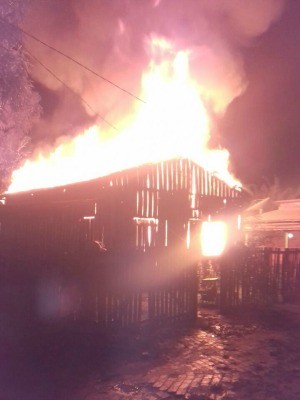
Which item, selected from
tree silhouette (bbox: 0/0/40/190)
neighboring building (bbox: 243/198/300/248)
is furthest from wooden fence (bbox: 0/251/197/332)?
neighboring building (bbox: 243/198/300/248)

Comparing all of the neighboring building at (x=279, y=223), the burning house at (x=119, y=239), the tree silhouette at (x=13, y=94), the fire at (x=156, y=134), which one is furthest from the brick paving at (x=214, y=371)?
the neighboring building at (x=279, y=223)

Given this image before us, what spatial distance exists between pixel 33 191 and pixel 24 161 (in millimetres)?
11313

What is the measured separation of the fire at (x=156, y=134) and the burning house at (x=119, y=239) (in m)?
3.05

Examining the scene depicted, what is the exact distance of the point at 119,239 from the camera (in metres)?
11.7

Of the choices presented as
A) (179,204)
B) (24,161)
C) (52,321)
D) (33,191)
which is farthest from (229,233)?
(24,161)

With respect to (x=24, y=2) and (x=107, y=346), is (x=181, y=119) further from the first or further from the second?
(x=107, y=346)

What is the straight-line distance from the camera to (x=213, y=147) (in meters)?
18.3

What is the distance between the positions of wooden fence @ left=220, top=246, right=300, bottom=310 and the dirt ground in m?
2.12

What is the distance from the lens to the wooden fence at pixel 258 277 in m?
11.8

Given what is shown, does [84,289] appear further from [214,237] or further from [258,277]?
[214,237]

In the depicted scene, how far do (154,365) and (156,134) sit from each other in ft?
39.1

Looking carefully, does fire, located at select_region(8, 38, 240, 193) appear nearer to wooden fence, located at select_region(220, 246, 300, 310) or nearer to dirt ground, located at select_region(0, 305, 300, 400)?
wooden fence, located at select_region(220, 246, 300, 310)

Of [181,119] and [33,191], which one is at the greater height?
[181,119]

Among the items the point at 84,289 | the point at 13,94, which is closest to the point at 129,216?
the point at 84,289
